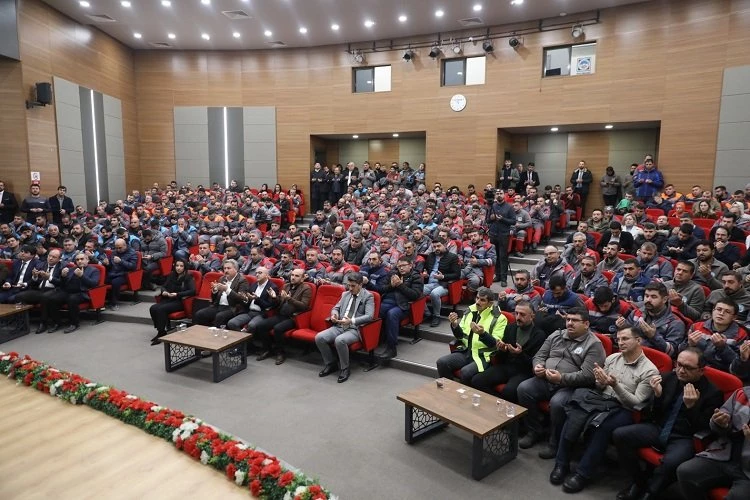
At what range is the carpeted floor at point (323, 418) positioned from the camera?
127 inches

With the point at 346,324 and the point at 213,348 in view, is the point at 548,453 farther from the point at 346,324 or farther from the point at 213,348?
the point at 213,348

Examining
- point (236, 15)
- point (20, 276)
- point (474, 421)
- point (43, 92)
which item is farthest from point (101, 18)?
point (474, 421)

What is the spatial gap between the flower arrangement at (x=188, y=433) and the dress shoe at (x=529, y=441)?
65.5 inches

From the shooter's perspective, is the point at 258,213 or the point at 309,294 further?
the point at 258,213

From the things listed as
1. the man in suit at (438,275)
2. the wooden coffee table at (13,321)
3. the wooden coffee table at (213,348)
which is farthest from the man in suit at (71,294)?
the man in suit at (438,275)

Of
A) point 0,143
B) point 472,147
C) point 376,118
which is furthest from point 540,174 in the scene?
point 0,143

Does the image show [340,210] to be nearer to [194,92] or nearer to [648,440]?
[194,92]

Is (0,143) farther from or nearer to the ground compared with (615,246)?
farther from the ground

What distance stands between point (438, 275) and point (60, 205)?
28.3ft

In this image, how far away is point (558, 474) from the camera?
322 centimetres

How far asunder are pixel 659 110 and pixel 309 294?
850 cm

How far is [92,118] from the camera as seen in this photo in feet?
39.2

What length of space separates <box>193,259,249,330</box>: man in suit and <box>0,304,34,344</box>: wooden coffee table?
8.00 ft

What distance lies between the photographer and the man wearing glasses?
135 inches
